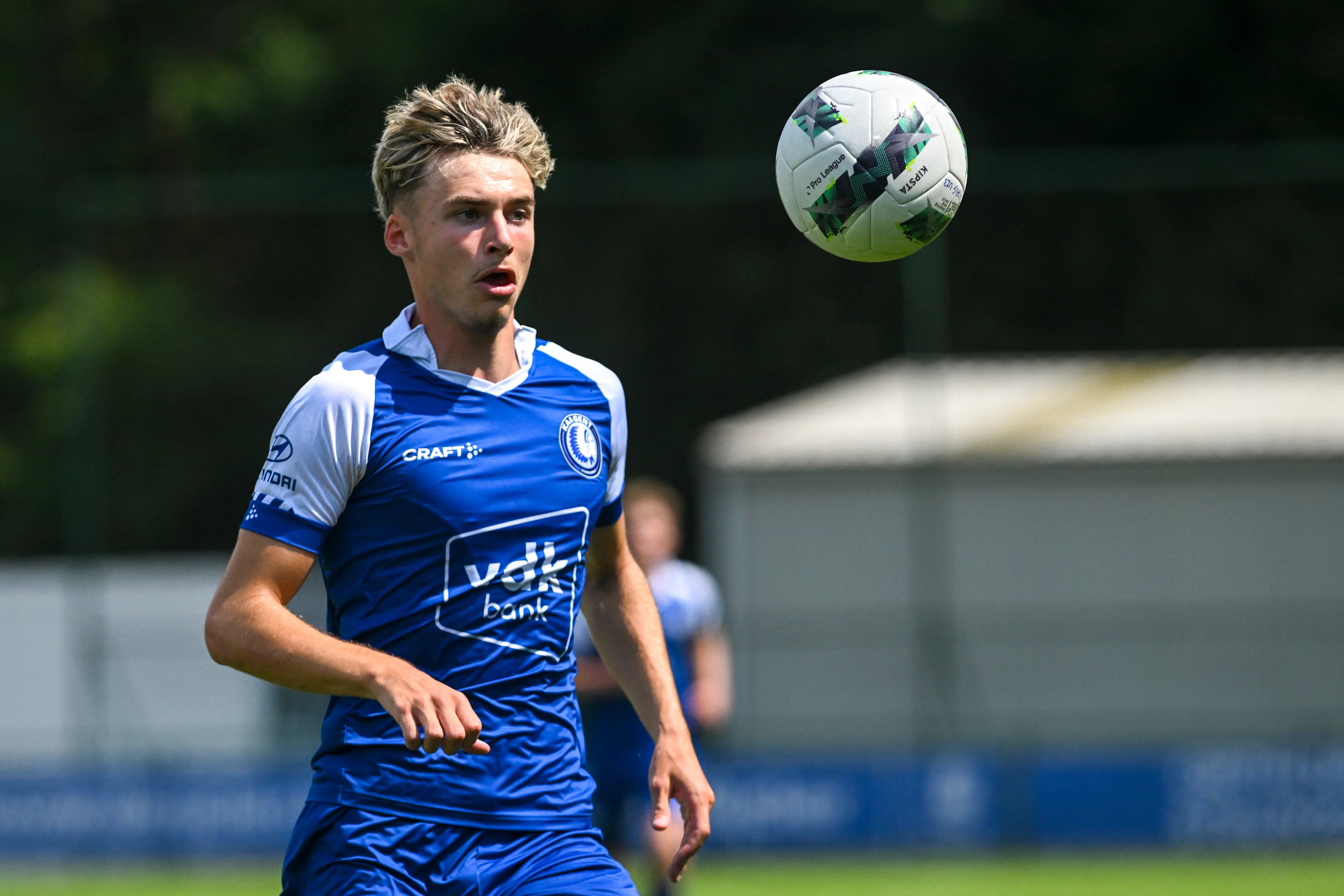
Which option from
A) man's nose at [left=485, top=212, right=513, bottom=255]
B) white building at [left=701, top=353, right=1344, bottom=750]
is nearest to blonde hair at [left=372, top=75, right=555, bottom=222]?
man's nose at [left=485, top=212, right=513, bottom=255]

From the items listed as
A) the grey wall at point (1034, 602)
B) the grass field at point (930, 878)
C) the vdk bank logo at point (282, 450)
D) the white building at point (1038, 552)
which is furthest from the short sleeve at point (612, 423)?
the white building at point (1038, 552)

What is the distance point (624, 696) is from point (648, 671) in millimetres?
4614

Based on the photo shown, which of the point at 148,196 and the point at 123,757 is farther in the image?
the point at 148,196

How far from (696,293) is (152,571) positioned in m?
5.00

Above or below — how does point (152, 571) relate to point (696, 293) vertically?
below

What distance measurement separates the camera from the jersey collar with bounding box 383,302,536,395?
11.8ft

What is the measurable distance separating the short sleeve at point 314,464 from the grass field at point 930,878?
7330mm

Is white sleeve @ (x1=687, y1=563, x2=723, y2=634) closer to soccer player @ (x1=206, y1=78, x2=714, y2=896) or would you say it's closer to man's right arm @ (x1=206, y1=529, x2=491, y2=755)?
soccer player @ (x1=206, y1=78, x2=714, y2=896)

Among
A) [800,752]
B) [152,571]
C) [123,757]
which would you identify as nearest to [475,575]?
[800,752]

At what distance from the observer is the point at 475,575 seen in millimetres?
3488

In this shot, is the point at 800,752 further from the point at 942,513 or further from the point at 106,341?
the point at 106,341

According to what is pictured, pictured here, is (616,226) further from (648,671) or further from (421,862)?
(421,862)

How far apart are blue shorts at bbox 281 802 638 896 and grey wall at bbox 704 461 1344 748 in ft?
30.4

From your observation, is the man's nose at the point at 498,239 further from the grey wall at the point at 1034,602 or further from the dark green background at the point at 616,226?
the dark green background at the point at 616,226
